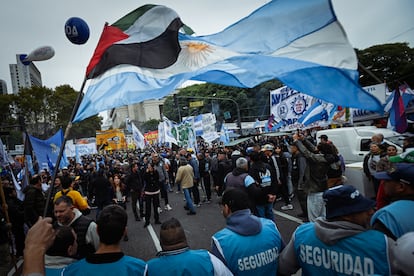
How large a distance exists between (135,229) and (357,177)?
5.75 metres

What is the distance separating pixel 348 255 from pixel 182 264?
41.5 inches

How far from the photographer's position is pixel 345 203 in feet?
5.94

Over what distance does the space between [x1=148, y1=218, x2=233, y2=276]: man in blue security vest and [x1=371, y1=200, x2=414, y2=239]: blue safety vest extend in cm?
115

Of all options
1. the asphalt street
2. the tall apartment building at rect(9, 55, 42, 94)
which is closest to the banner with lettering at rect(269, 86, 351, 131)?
the asphalt street

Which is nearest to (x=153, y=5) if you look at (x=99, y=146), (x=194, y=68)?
(x=194, y=68)

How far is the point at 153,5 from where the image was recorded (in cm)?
321

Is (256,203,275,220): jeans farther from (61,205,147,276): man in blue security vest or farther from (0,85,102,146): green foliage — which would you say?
(0,85,102,146): green foliage

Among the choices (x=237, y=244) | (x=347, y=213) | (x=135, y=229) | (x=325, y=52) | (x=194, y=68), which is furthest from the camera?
(x=135, y=229)

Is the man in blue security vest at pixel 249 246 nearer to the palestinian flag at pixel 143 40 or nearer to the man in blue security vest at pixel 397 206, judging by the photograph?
the man in blue security vest at pixel 397 206

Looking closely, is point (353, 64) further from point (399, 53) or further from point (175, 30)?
point (399, 53)

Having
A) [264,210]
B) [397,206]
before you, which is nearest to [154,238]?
[264,210]

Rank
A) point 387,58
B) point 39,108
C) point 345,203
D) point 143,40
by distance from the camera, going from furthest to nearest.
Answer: point 387,58, point 39,108, point 143,40, point 345,203

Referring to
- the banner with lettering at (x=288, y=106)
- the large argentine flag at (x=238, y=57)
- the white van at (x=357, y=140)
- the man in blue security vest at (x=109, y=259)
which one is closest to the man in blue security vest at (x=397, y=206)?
the large argentine flag at (x=238, y=57)

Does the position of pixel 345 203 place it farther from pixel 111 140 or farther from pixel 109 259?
pixel 111 140
